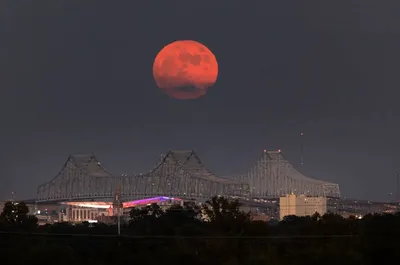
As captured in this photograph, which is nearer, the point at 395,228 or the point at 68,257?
the point at 395,228

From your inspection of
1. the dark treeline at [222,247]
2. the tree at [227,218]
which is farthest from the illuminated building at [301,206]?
the dark treeline at [222,247]

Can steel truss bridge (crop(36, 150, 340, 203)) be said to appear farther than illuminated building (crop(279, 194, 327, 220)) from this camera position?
Yes

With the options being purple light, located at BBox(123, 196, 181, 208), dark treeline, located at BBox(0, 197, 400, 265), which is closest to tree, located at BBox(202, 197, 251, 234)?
dark treeline, located at BBox(0, 197, 400, 265)

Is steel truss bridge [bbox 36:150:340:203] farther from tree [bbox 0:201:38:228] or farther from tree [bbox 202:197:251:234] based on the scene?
tree [bbox 202:197:251:234]

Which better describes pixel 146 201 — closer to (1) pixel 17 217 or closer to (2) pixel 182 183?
(2) pixel 182 183

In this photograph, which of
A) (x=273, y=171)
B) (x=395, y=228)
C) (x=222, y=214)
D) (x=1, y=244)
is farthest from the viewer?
(x=273, y=171)

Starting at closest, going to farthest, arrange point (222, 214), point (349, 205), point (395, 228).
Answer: point (395, 228)
point (222, 214)
point (349, 205)

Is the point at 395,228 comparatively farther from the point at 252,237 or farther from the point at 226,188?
the point at 226,188

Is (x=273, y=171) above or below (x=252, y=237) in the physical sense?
above

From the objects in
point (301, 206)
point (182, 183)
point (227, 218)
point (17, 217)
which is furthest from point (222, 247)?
point (182, 183)

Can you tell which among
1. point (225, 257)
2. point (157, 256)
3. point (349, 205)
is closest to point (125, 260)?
point (157, 256)
